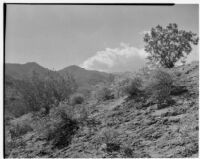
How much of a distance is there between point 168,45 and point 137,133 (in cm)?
1011

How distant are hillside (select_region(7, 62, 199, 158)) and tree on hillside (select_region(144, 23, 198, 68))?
641 cm

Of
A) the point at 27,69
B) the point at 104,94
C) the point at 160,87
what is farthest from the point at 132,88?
the point at 27,69

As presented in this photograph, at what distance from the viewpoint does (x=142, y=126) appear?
711cm

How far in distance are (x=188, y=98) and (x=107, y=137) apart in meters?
2.74

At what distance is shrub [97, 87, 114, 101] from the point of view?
9.88 metres

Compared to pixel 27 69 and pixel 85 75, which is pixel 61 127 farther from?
pixel 85 75

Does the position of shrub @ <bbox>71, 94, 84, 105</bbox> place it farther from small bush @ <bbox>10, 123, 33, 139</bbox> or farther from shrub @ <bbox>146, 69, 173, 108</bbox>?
shrub @ <bbox>146, 69, 173, 108</bbox>

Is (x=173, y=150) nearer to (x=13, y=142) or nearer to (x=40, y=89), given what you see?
(x=13, y=142)

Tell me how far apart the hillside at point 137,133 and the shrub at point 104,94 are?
28.3 inches

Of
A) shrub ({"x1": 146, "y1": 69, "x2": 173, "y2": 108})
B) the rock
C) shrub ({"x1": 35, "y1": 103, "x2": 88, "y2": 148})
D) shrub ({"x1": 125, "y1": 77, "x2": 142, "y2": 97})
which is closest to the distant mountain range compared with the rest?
shrub ({"x1": 35, "y1": 103, "x2": 88, "y2": 148})

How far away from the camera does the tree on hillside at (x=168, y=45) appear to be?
50.2 ft

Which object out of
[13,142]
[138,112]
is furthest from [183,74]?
[13,142]

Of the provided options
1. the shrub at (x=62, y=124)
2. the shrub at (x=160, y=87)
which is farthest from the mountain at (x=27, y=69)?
the shrub at (x=160, y=87)

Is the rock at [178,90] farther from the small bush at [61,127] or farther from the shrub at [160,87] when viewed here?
the small bush at [61,127]
